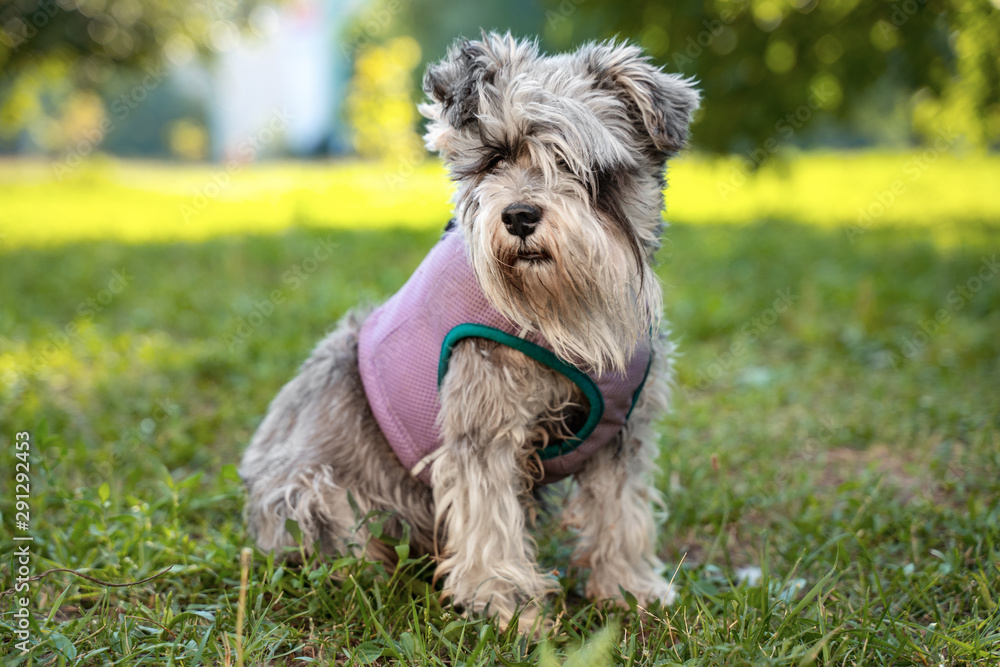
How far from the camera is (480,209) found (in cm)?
227

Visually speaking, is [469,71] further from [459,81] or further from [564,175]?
[564,175]

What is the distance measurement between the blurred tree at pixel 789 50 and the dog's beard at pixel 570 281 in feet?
14.0

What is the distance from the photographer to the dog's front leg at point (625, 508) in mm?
2799

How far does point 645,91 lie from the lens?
7.70ft

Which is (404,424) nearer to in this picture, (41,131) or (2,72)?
(2,72)

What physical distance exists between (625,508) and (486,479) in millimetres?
624

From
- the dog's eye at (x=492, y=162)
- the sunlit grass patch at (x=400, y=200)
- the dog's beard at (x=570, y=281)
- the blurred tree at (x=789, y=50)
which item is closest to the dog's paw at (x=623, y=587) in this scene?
the dog's beard at (x=570, y=281)

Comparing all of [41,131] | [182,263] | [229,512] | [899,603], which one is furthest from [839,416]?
[41,131]

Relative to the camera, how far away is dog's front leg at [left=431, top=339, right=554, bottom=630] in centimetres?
246

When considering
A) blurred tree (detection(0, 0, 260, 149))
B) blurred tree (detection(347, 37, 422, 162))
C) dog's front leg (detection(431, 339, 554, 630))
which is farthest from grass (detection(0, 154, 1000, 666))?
blurred tree (detection(347, 37, 422, 162))

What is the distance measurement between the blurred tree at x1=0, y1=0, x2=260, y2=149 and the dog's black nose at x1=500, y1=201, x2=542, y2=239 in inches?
401

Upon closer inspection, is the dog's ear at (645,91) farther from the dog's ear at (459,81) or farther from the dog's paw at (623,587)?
the dog's paw at (623,587)

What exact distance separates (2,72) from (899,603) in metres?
14.3

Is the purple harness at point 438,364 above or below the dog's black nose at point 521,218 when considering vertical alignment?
Result: below
